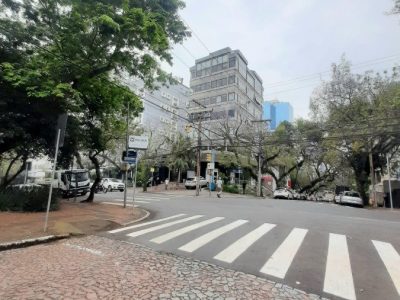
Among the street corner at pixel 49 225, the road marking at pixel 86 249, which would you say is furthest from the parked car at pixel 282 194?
the road marking at pixel 86 249

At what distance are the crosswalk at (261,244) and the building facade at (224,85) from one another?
43.5 metres

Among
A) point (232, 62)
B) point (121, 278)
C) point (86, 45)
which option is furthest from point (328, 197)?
point (121, 278)

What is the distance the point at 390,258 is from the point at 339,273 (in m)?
1.89

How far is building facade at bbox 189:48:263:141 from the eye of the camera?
5791 centimetres

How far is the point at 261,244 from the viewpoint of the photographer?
752 centimetres

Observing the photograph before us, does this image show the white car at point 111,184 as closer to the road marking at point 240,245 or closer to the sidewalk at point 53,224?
the sidewalk at point 53,224

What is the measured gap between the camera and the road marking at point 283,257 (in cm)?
554

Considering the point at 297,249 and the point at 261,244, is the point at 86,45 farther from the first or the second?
the point at 297,249

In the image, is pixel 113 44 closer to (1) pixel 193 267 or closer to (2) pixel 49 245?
(2) pixel 49 245

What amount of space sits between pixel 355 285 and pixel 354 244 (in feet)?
10.5

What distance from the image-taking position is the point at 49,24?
541 inches

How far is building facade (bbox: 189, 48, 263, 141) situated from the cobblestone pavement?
47.3m

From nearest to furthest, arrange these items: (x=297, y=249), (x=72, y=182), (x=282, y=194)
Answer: (x=297, y=249) < (x=72, y=182) < (x=282, y=194)

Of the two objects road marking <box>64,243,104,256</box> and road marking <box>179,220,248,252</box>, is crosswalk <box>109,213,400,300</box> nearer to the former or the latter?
road marking <box>179,220,248,252</box>
